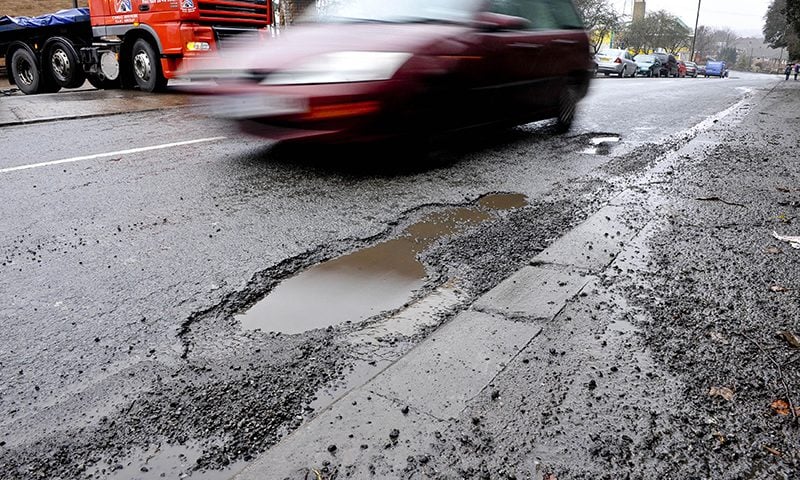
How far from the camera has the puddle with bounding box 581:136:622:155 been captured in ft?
19.8

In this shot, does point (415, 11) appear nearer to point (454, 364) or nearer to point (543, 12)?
point (543, 12)

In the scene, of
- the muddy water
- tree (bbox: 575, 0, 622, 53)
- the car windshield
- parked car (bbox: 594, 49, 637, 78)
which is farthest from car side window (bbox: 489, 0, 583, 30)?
tree (bbox: 575, 0, 622, 53)

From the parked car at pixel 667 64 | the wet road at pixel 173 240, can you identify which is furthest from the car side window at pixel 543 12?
the parked car at pixel 667 64

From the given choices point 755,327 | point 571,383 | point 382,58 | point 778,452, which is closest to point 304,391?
point 571,383

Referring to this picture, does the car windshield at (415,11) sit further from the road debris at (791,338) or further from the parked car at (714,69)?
the parked car at (714,69)

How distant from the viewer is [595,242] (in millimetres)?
3266

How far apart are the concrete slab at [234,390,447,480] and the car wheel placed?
19.2 feet

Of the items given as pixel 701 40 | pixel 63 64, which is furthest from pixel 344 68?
pixel 701 40

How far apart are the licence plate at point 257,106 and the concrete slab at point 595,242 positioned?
91.8 inches

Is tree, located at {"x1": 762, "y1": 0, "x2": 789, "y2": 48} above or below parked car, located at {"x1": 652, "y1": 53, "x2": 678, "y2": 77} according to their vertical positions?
above

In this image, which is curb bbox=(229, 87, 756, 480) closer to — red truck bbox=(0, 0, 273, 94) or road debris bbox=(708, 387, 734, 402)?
road debris bbox=(708, 387, 734, 402)

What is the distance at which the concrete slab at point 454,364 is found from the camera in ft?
6.11

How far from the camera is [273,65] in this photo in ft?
15.0

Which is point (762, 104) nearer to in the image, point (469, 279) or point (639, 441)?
point (469, 279)
